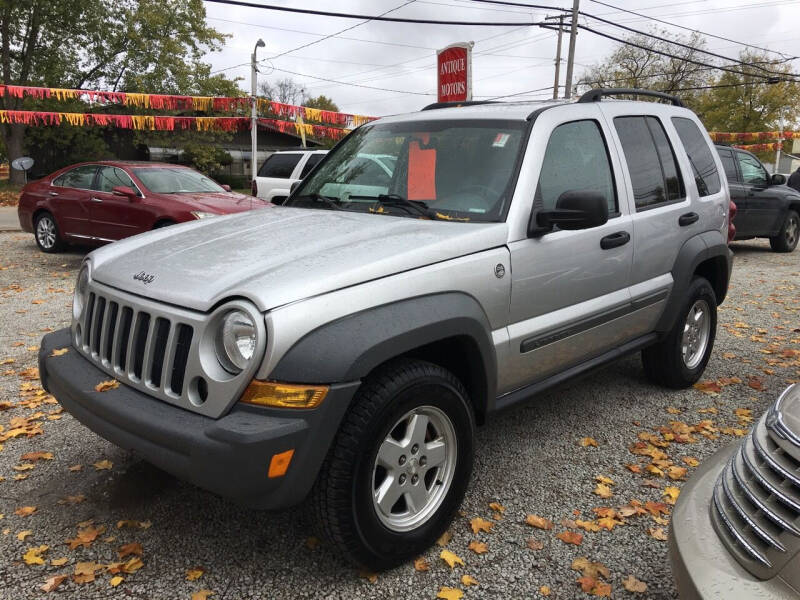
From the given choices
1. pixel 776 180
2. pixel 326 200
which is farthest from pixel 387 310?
pixel 776 180

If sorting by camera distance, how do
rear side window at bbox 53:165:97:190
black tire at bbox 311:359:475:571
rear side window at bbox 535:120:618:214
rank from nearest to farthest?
black tire at bbox 311:359:475:571, rear side window at bbox 535:120:618:214, rear side window at bbox 53:165:97:190

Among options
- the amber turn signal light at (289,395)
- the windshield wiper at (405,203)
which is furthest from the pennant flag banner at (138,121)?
the amber turn signal light at (289,395)

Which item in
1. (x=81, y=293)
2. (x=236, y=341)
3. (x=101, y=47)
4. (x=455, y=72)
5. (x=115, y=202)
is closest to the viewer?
(x=236, y=341)

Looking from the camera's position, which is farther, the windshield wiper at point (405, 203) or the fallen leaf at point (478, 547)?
the windshield wiper at point (405, 203)

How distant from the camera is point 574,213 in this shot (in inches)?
117

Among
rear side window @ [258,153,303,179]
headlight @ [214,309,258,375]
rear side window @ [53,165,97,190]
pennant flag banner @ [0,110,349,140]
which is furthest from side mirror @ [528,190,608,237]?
pennant flag banner @ [0,110,349,140]

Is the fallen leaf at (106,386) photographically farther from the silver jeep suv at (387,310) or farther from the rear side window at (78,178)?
the rear side window at (78,178)

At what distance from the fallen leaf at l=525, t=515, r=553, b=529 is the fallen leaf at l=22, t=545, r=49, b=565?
2131mm

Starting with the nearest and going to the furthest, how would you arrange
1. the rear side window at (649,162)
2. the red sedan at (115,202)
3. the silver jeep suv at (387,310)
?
the silver jeep suv at (387,310)
the rear side window at (649,162)
the red sedan at (115,202)

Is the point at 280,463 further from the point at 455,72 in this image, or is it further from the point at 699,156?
the point at 455,72

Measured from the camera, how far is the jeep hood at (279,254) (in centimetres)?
238

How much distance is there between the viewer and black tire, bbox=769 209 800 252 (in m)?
12.3

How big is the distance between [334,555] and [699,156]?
375 centimetres

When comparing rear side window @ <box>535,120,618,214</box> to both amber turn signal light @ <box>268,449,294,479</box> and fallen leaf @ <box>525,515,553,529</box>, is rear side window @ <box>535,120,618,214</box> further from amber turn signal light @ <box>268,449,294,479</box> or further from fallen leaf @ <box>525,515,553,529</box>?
amber turn signal light @ <box>268,449,294,479</box>
